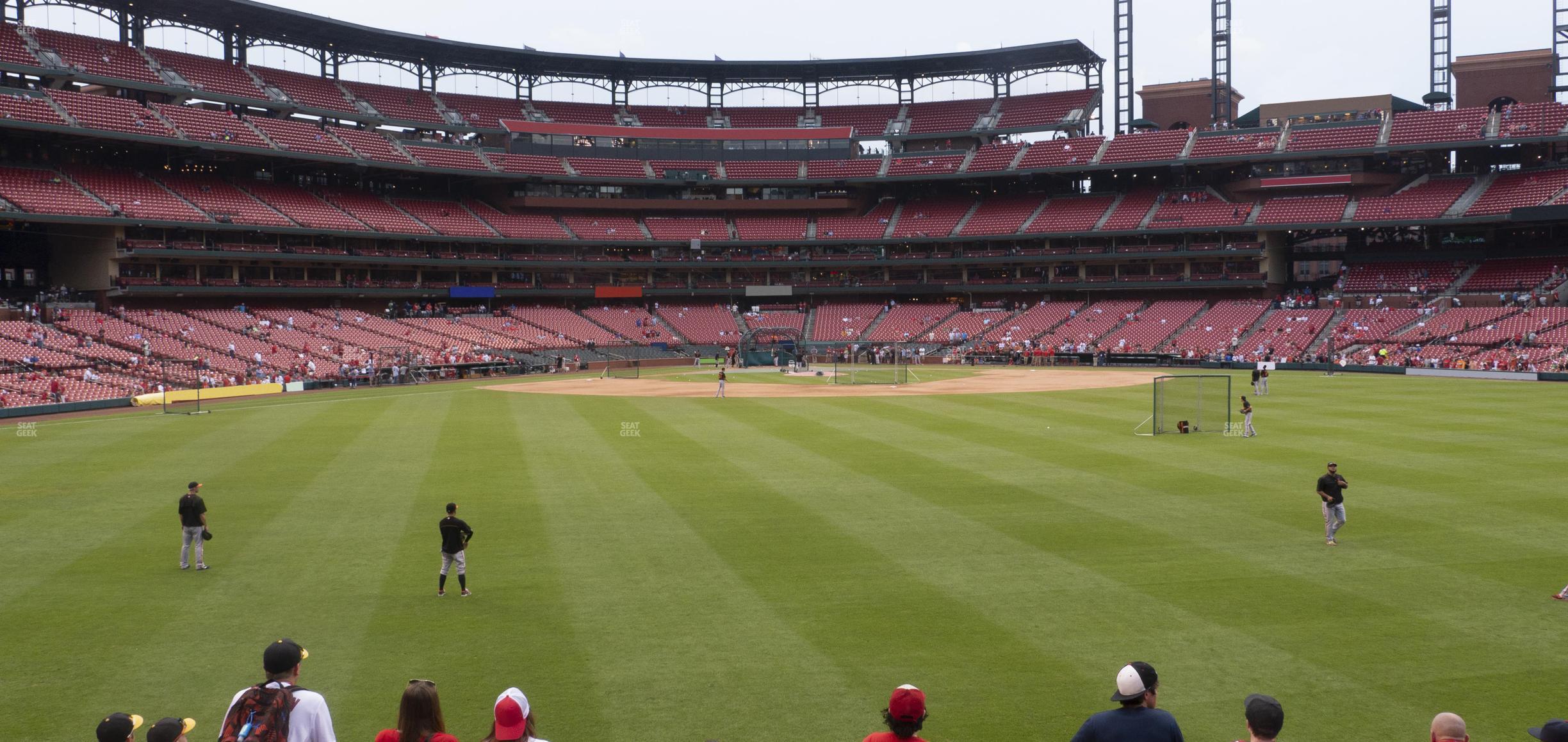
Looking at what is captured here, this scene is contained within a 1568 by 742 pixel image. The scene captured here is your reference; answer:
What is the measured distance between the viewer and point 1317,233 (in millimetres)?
82062

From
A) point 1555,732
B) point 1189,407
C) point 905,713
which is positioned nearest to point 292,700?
point 905,713

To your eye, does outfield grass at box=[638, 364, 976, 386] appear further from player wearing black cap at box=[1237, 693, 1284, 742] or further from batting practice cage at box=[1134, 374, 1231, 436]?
player wearing black cap at box=[1237, 693, 1284, 742]

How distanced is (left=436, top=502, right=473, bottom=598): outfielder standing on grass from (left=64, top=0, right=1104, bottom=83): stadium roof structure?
73.3 m

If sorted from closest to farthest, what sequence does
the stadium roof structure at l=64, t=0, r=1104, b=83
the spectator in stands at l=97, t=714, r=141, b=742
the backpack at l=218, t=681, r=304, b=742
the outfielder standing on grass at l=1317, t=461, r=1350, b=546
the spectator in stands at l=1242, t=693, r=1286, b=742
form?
1. the spectator in stands at l=97, t=714, r=141, b=742
2. the spectator in stands at l=1242, t=693, r=1286, b=742
3. the backpack at l=218, t=681, r=304, b=742
4. the outfielder standing on grass at l=1317, t=461, r=1350, b=546
5. the stadium roof structure at l=64, t=0, r=1104, b=83

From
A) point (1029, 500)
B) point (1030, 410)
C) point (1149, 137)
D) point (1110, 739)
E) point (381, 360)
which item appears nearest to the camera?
point (1110, 739)

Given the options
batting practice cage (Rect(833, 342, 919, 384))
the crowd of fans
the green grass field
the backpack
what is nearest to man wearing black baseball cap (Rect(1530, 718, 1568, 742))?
the crowd of fans

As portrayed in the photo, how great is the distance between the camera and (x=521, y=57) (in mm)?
93438

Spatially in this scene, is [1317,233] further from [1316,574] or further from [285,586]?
[285,586]

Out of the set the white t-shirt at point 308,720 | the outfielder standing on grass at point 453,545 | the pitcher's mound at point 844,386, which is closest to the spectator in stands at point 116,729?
the white t-shirt at point 308,720

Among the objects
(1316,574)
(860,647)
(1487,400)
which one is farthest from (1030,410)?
(860,647)

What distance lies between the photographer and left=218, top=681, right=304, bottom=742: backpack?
20.8ft

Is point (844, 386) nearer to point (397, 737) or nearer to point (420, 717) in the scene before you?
point (420, 717)

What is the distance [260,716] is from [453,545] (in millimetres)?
8047

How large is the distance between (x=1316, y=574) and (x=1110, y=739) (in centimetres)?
1084
